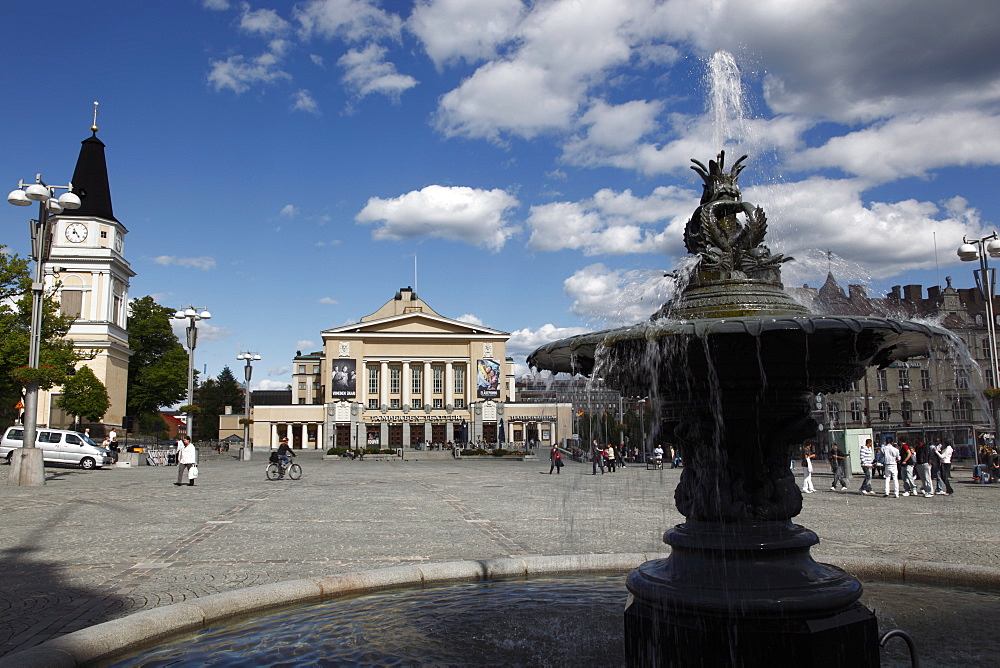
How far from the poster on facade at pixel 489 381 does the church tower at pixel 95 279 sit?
32.7 m

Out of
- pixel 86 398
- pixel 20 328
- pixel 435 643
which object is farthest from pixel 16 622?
pixel 86 398

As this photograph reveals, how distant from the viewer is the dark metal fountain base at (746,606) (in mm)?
4133

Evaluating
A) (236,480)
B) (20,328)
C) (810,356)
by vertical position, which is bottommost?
(236,480)

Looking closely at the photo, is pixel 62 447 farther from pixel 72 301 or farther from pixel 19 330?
pixel 72 301

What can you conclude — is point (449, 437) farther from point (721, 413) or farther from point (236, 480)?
point (721, 413)

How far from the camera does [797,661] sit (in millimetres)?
4090

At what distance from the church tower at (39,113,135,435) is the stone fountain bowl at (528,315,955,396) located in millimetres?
59356

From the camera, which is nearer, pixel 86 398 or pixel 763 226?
pixel 763 226

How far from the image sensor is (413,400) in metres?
86.9

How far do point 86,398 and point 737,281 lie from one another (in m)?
53.6

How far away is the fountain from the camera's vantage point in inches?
164

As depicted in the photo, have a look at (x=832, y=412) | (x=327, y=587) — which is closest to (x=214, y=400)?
(x=832, y=412)

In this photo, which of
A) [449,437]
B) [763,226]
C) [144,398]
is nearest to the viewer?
[763,226]

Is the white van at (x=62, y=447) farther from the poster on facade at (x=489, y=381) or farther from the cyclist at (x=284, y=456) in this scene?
the poster on facade at (x=489, y=381)
